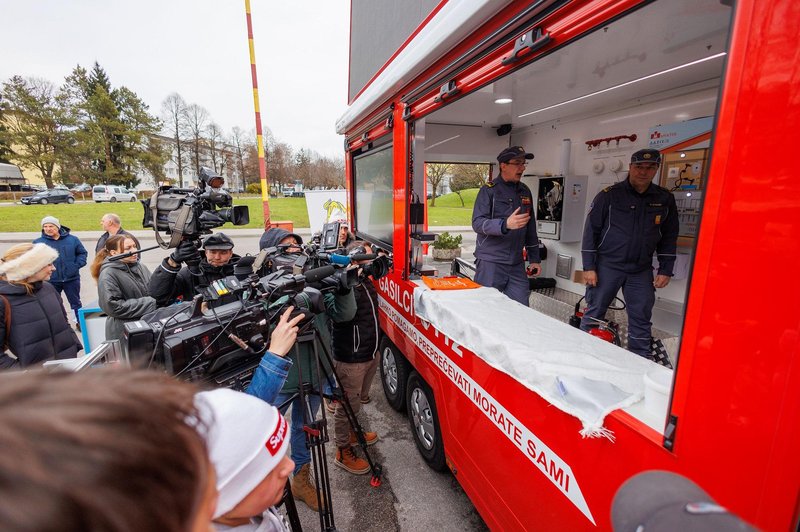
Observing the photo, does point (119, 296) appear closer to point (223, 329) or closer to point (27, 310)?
point (27, 310)

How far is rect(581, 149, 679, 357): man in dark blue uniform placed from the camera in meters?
2.96

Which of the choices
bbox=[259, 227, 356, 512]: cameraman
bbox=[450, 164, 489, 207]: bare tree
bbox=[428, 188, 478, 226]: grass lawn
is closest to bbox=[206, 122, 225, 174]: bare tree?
bbox=[428, 188, 478, 226]: grass lawn

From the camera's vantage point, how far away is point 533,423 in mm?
1419

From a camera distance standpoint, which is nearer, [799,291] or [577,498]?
[799,291]

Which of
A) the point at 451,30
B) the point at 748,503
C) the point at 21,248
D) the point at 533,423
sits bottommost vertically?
the point at 533,423

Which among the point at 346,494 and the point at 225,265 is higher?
the point at 225,265

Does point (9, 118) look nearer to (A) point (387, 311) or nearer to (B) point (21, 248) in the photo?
(B) point (21, 248)

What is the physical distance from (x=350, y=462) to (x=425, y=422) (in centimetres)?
61

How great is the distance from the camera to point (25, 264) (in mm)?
2605

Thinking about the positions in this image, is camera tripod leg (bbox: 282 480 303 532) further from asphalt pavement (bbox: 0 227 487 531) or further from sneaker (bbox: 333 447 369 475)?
sneaker (bbox: 333 447 369 475)

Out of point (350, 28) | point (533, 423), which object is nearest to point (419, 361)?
point (533, 423)

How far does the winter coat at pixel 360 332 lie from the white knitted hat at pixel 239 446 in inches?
67.2

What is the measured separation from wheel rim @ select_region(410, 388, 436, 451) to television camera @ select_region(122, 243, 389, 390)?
1203 mm

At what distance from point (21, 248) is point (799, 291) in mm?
4145
